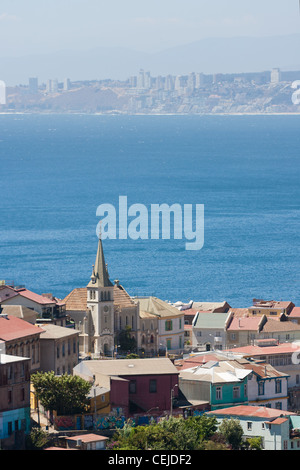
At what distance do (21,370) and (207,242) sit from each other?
82.3 m

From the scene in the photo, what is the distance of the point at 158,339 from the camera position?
6819cm

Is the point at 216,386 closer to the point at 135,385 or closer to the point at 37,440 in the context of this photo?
the point at 135,385

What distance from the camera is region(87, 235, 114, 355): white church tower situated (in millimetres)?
64181

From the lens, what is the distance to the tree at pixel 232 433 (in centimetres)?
4581

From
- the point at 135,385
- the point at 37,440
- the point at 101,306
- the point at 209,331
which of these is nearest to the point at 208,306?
the point at 209,331

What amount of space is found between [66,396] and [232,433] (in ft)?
18.7

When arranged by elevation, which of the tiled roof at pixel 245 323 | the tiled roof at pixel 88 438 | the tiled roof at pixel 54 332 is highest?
the tiled roof at pixel 54 332

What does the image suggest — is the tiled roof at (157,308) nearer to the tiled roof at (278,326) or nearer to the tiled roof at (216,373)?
the tiled roof at (278,326)

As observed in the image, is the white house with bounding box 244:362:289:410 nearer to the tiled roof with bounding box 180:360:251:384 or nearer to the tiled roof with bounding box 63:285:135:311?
the tiled roof with bounding box 180:360:251:384

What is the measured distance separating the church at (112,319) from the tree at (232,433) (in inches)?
641

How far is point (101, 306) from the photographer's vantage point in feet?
212

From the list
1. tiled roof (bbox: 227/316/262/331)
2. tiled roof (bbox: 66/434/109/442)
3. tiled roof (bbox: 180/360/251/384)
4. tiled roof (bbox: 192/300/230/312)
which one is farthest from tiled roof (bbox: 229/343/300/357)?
tiled roof (bbox: 66/434/109/442)

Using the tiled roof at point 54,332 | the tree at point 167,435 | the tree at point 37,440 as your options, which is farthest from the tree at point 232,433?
the tiled roof at point 54,332
